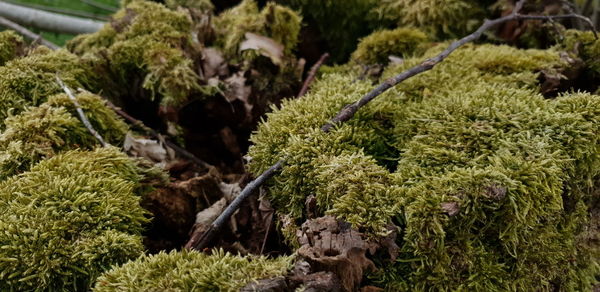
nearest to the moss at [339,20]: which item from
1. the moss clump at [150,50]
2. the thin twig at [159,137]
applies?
the moss clump at [150,50]

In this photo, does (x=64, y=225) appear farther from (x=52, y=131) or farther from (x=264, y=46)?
(x=264, y=46)

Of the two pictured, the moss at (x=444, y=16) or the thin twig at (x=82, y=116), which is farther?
the moss at (x=444, y=16)

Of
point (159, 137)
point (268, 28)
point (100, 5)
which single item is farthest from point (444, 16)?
point (100, 5)

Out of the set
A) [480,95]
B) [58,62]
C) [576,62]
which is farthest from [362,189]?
[58,62]

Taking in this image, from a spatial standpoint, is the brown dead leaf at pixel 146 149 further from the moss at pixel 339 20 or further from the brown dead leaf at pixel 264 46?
the moss at pixel 339 20

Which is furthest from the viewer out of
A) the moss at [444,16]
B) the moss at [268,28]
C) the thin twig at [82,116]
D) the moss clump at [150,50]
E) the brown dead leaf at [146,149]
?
the moss at [444,16]

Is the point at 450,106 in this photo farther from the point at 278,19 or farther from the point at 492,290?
the point at 278,19
